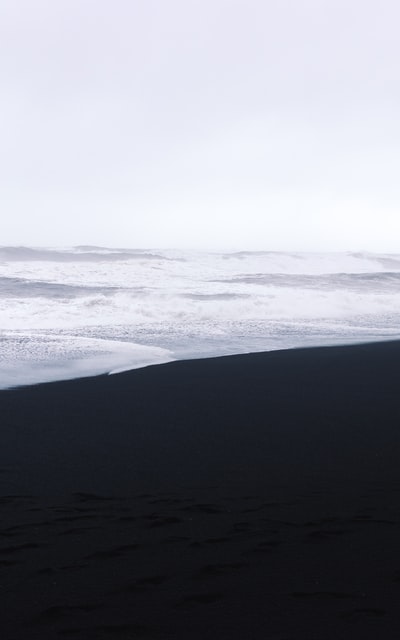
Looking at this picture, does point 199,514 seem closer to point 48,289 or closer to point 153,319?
point 153,319

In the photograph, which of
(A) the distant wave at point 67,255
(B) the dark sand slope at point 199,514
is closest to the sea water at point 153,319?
(B) the dark sand slope at point 199,514

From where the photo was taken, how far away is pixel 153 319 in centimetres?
1733

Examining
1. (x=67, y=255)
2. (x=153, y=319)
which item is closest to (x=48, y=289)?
(x=153, y=319)

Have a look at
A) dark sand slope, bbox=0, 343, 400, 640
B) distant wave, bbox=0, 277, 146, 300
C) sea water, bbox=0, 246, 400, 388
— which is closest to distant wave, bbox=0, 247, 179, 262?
sea water, bbox=0, 246, 400, 388

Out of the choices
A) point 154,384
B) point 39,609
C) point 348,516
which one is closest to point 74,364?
point 154,384

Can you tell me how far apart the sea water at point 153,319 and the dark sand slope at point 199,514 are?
2.58 metres

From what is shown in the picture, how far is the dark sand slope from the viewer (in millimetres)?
3135

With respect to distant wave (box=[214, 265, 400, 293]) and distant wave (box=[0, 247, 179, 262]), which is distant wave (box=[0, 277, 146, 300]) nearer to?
distant wave (box=[214, 265, 400, 293])

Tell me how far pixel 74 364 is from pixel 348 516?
6284 mm

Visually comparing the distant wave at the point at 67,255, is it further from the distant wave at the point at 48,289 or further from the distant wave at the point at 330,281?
the distant wave at the point at 48,289

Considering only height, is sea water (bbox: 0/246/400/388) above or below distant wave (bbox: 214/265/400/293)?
below

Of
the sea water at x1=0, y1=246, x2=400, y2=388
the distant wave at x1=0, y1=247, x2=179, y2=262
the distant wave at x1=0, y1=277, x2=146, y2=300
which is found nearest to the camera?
the sea water at x1=0, y1=246, x2=400, y2=388

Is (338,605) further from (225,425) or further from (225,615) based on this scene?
(225,425)

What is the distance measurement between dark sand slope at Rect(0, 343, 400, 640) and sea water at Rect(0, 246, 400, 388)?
8.47 feet
